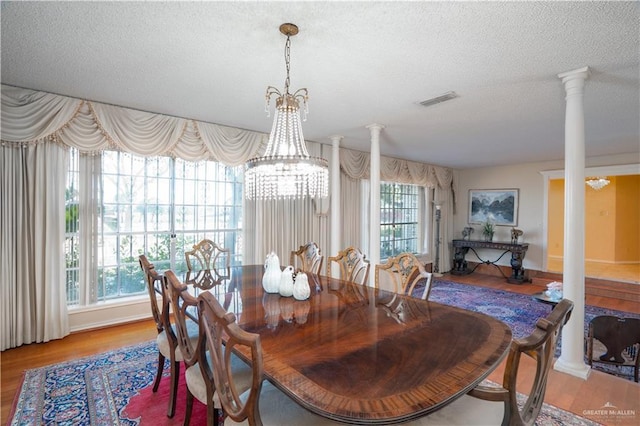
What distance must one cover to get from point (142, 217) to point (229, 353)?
325 cm

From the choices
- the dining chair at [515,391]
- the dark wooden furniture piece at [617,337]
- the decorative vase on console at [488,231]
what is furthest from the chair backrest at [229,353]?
the decorative vase on console at [488,231]

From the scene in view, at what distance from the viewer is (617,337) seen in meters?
2.68

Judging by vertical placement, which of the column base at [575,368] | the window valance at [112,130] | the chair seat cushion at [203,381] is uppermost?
the window valance at [112,130]

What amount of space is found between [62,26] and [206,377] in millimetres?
2258

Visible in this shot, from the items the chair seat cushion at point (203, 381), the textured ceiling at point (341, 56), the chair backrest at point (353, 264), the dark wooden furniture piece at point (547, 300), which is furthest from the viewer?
the dark wooden furniture piece at point (547, 300)

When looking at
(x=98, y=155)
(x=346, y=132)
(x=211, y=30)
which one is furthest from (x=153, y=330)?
(x=346, y=132)

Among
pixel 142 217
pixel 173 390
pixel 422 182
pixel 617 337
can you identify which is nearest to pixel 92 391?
pixel 173 390

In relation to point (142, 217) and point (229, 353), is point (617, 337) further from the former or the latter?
point (142, 217)

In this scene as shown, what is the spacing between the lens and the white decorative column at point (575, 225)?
2422 millimetres

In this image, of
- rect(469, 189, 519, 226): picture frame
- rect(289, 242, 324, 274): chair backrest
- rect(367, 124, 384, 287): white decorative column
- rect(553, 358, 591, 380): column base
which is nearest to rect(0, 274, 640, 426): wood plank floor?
rect(553, 358, 591, 380): column base

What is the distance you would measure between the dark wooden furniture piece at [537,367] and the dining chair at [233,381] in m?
0.65

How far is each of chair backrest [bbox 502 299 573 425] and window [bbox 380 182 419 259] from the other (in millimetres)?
5429

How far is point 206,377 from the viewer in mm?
1453

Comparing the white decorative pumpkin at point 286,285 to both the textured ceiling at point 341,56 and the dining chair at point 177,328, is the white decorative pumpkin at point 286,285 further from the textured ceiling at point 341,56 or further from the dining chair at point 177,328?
the textured ceiling at point 341,56
